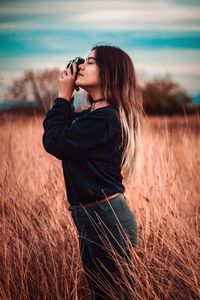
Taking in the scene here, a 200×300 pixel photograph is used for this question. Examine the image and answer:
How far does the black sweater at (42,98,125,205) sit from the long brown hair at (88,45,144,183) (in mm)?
54

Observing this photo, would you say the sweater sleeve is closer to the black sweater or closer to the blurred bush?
the black sweater

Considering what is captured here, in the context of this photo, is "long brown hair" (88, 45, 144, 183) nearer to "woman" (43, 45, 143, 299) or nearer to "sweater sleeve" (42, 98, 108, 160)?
"woman" (43, 45, 143, 299)

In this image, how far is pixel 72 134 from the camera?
151 centimetres

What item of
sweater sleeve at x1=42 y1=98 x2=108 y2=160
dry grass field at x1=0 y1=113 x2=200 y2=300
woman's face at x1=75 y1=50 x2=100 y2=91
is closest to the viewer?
sweater sleeve at x1=42 y1=98 x2=108 y2=160

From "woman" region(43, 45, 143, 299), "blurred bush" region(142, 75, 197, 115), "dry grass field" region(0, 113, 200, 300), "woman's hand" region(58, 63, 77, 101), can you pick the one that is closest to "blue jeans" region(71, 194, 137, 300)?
"woman" region(43, 45, 143, 299)

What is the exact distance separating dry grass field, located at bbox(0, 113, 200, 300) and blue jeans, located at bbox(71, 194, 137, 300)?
0.41ft

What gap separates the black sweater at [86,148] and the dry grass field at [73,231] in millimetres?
303

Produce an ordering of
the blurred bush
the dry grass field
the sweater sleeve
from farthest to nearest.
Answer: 1. the blurred bush
2. the dry grass field
3. the sweater sleeve

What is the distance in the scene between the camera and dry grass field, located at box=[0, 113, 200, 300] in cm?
192

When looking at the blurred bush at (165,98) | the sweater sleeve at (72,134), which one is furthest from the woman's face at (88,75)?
the blurred bush at (165,98)

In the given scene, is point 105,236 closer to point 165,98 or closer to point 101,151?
point 101,151

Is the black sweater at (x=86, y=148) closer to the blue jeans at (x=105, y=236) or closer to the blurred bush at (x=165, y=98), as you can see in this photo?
the blue jeans at (x=105, y=236)

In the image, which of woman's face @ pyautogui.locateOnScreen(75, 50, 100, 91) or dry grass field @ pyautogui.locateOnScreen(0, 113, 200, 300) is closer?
woman's face @ pyautogui.locateOnScreen(75, 50, 100, 91)

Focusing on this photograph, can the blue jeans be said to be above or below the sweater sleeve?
below
